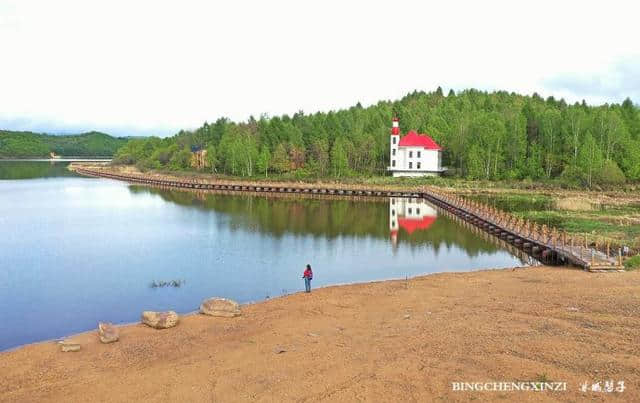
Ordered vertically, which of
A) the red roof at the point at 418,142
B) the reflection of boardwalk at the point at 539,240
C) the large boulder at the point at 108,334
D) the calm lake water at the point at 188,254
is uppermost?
the red roof at the point at 418,142

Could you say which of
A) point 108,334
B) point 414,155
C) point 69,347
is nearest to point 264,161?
point 414,155

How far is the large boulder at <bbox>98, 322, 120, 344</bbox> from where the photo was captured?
1507 cm

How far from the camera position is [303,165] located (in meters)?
87.6

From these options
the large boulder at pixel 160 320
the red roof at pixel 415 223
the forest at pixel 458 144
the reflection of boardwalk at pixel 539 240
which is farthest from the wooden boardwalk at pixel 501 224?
the large boulder at pixel 160 320

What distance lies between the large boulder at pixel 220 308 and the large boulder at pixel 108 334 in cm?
294

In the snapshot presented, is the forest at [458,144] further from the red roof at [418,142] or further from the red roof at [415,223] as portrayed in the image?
the red roof at [415,223]

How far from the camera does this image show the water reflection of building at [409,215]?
134 ft

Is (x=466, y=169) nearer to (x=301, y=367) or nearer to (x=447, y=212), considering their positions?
(x=447, y=212)

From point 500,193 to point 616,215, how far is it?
21.0 meters

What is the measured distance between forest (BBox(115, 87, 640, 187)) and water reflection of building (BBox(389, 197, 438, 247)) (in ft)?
56.2

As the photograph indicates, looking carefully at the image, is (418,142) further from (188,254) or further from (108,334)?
(108,334)

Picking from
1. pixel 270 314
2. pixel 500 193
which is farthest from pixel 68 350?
pixel 500 193

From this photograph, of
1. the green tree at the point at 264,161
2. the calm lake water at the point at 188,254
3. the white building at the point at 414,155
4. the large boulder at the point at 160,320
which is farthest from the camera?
the green tree at the point at 264,161

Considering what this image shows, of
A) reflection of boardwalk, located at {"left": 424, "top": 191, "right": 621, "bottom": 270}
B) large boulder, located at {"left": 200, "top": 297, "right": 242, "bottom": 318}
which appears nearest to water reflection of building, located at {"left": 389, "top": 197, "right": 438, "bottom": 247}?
reflection of boardwalk, located at {"left": 424, "top": 191, "right": 621, "bottom": 270}
